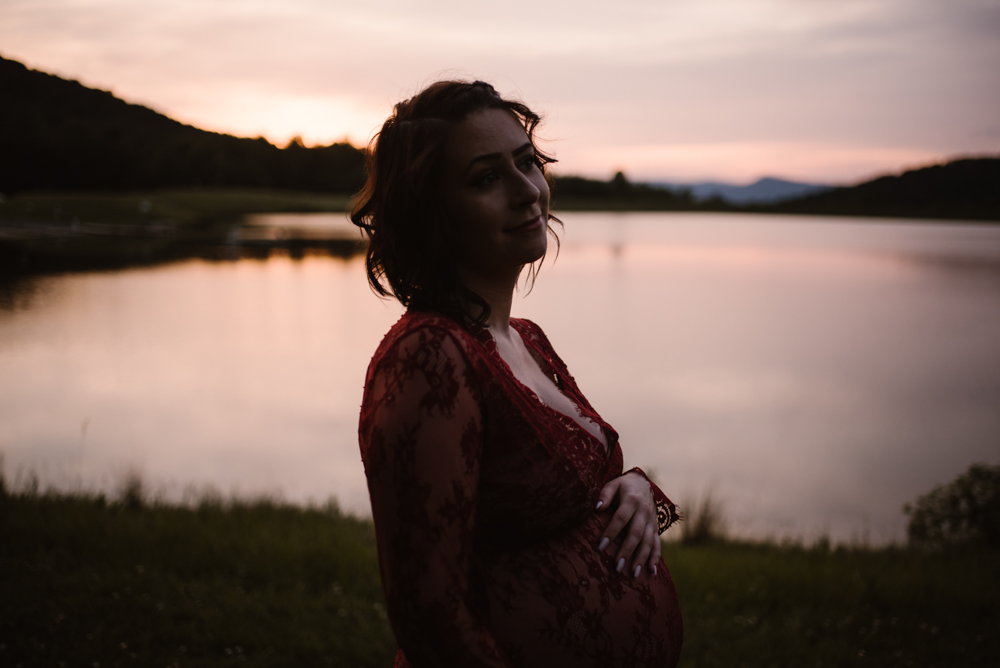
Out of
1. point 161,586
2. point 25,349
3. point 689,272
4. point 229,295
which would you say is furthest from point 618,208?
point 161,586

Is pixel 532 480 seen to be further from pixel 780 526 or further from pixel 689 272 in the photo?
pixel 689 272

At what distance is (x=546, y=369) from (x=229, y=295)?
21.6 metres

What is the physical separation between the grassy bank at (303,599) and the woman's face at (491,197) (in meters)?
2.78

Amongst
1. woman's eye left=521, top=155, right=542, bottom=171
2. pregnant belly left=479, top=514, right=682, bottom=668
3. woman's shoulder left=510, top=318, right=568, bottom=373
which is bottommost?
pregnant belly left=479, top=514, right=682, bottom=668

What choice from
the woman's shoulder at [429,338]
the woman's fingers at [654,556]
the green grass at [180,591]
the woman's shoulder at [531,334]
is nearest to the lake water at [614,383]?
the green grass at [180,591]

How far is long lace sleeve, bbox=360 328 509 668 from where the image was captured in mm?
1090

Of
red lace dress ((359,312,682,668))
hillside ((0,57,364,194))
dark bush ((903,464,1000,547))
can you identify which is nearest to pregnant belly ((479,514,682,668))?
red lace dress ((359,312,682,668))

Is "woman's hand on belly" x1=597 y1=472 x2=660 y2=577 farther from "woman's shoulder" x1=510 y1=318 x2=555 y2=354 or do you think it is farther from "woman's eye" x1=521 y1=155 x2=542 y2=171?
"woman's eye" x1=521 y1=155 x2=542 y2=171

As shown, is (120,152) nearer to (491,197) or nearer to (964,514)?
(964,514)

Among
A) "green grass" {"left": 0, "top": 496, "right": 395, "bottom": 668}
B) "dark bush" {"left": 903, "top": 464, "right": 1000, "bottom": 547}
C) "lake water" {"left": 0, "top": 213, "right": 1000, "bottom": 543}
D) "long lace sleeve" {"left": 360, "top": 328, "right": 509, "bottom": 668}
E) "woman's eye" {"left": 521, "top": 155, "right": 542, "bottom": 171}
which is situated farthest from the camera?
"lake water" {"left": 0, "top": 213, "right": 1000, "bottom": 543}

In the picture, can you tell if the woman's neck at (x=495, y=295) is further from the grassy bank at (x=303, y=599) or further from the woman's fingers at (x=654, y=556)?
the grassy bank at (x=303, y=599)

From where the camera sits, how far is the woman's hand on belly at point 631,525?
4.89 feet

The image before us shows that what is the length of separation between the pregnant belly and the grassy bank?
2348 mm

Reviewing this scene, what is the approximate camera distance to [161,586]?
3.83m
